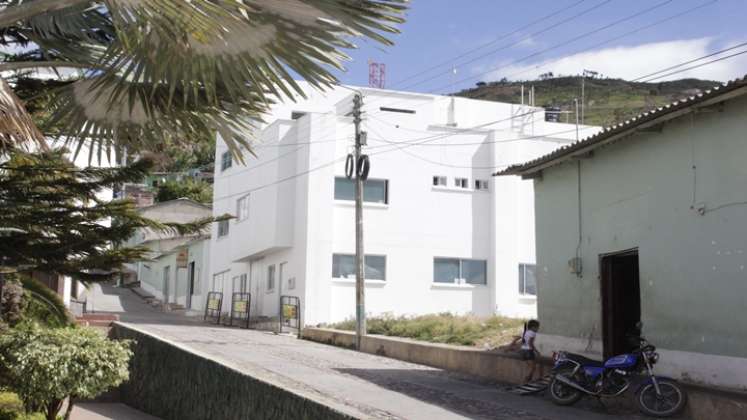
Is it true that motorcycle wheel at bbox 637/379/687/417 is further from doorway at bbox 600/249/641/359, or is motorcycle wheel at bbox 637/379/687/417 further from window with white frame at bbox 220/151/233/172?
window with white frame at bbox 220/151/233/172

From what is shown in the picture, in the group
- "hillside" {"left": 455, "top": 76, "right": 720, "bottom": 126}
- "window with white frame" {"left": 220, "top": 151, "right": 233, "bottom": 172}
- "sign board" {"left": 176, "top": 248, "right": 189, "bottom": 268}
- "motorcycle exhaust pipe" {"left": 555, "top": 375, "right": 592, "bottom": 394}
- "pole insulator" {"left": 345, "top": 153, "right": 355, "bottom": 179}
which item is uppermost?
"hillside" {"left": 455, "top": 76, "right": 720, "bottom": 126}

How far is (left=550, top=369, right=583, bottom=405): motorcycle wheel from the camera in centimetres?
1388

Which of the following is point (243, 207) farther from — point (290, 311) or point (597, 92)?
point (597, 92)

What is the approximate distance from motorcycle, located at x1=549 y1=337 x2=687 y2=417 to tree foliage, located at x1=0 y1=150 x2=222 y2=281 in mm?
6555

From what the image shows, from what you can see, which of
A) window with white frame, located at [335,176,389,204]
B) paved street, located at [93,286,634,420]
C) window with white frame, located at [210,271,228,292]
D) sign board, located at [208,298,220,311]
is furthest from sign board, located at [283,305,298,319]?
window with white frame, located at [210,271,228,292]

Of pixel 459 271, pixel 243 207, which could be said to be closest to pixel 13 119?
pixel 459 271

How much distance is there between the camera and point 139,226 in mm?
10555

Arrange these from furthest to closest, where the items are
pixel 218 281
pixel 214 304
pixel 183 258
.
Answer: pixel 183 258 < pixel 218 281 < pixel 214 304

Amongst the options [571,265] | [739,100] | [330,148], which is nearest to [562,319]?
[571,265]

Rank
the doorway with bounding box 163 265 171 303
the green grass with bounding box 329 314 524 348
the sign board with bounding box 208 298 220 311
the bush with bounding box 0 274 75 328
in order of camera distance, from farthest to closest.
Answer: the doorway with bounding box 163 265 171 303
the sign board with bounding box 208 298 220 311
the green grass with bounding box 329 314 524 348
the bush with bounding box 0 274 75 328

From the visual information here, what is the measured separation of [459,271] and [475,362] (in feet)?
48.9

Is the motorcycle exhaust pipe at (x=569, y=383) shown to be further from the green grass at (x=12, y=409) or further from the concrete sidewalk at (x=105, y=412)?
the green grass at (x=12, y=409)

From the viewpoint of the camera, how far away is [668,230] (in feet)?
47.5

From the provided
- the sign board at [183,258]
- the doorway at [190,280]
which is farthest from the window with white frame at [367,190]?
the sign board at [183,258]
